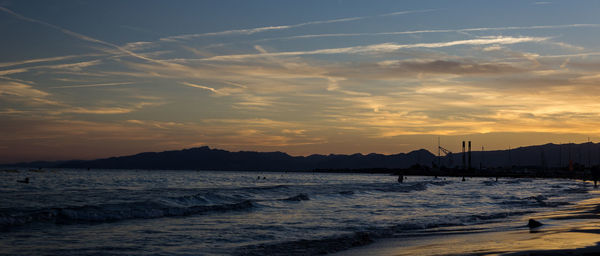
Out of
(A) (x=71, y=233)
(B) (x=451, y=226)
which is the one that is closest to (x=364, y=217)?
(B) (x=451, y=226)

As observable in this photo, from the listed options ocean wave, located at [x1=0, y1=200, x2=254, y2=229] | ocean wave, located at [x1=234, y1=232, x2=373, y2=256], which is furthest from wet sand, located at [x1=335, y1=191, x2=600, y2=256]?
ocean wave, located at [x1=0, y1=200, x2=254, y2=229]

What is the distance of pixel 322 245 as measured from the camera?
15.5 meters

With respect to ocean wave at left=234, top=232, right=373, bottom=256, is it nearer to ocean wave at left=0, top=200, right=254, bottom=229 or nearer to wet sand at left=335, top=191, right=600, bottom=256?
wet sand at left=335, top=191, right=600, bottom=256

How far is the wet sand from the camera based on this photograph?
1207cm

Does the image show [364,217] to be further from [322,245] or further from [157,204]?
[157,204]

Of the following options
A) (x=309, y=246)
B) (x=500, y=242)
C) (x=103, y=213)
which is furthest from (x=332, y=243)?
(x=103, y=213)

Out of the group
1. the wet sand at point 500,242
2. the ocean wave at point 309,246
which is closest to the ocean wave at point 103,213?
the ocean wave at point 309,246

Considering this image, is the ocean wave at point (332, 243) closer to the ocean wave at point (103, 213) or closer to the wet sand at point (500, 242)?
the wet sand at point (500, 242)

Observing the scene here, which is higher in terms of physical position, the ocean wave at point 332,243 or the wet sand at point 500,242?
the wet sand at point 500,242

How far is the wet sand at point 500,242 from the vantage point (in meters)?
12.1

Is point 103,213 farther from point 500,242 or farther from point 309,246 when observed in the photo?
point 500,242

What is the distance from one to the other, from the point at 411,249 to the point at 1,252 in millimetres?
11423

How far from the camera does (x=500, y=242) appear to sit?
1420 centimetres

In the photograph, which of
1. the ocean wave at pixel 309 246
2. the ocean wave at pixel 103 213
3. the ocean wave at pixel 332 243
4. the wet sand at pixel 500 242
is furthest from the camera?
the ocean wave at pixel 103 213
